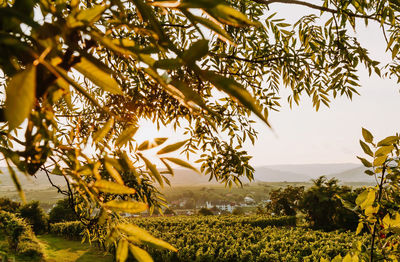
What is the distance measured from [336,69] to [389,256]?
181 centimetres

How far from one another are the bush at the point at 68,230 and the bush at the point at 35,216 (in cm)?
79

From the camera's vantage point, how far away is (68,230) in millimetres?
19703

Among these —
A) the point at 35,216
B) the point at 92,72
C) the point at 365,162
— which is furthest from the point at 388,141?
the point at 35,216

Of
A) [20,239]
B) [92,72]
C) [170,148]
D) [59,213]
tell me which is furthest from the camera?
[59,213]

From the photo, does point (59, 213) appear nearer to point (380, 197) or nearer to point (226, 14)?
point (380, 197)

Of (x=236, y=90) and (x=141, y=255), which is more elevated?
(x=236, y=90)

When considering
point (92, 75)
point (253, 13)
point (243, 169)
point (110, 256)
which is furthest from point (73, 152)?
point (110, 256)

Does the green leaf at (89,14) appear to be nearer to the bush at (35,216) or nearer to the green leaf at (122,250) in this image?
the green leaf at (122,250)

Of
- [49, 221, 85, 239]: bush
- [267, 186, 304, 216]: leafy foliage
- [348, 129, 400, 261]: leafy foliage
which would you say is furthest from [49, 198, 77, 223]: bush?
[348, 129, 400, 261]: leafy foliage

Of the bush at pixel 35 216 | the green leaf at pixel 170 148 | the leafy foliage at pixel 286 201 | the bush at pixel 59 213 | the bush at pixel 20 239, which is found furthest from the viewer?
the bush at pixel 59 213

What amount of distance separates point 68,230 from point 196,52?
23.6m

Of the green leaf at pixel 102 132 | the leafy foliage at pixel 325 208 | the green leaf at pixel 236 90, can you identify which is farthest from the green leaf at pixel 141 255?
the leafy foliage at pixel 325 208

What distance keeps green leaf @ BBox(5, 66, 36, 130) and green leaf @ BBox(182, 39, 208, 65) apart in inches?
8.2

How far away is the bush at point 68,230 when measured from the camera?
19.0 m
